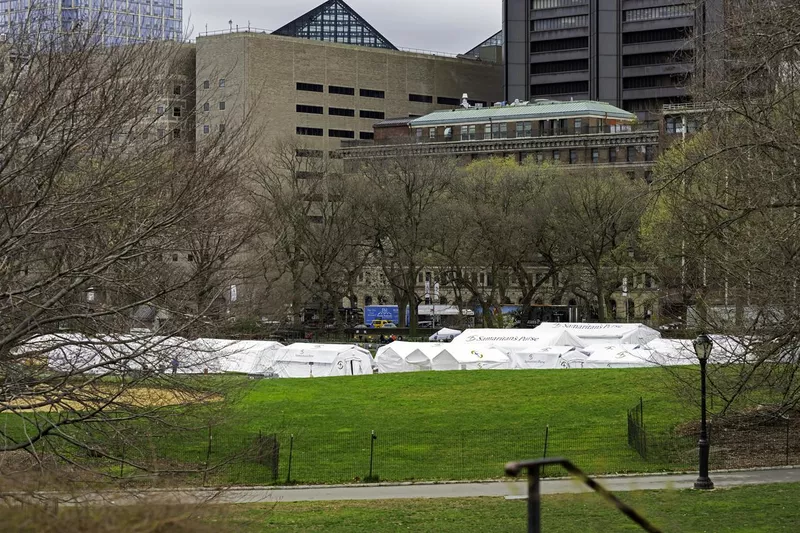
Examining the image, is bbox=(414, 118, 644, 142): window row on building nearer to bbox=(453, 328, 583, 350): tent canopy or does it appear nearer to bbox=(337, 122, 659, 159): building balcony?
bbox=(337, 122, 659, 159): building balcony

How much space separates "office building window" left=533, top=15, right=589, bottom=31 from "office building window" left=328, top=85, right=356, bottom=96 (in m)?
26.0

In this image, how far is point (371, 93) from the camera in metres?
167

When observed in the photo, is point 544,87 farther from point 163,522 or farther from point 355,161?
point 163,522

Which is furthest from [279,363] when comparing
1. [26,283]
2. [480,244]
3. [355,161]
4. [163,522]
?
[355,161]

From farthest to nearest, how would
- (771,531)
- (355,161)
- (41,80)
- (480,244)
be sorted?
(355,161)
(480,244)
(771,531)
(41,80)

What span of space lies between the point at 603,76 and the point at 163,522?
153 metres

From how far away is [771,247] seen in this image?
25.5m

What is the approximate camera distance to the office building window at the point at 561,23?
6176 inches

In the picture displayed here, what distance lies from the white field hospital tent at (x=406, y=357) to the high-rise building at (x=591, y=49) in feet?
316

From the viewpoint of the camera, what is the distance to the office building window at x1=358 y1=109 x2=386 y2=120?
541 ft

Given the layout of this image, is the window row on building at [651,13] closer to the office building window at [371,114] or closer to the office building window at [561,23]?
the office building window at [561,23]

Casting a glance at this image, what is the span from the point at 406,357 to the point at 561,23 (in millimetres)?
107392

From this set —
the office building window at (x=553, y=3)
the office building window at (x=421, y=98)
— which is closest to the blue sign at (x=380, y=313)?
the office building window at (x=553, y=3)

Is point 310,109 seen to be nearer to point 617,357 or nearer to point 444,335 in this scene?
point 444,335
